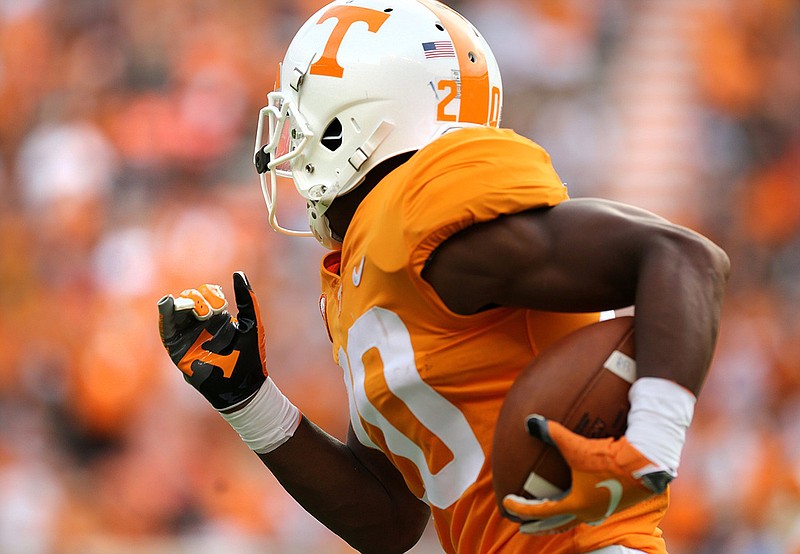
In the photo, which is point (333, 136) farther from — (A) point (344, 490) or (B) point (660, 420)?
(B) point (660, 420)

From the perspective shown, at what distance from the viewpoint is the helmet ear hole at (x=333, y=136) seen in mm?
2377

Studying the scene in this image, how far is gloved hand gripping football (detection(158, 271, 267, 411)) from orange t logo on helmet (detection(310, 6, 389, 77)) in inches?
20.7

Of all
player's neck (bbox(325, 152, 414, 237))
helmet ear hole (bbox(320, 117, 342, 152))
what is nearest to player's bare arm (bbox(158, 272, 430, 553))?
player's neck (bbox(325, 152, 414, 237))

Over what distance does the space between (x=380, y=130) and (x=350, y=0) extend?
0.31m

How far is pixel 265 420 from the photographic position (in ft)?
8.71

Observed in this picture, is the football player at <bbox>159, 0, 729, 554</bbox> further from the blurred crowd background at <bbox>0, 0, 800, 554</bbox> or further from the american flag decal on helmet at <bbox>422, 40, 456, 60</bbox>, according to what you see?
the blurred crowd background at <bbox>0, 0, 800, 554</bbox>

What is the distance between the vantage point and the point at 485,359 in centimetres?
207

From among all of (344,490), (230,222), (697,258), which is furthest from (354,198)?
(230,222)

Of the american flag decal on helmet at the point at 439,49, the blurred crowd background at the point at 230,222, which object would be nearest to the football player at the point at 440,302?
the american flag decal on helmet at the point at 439,49

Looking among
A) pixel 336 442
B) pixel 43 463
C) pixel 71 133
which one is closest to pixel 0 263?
pixel 71 133

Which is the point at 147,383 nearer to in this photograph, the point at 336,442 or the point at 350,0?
the point at 336,442

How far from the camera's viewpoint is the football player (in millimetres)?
1788

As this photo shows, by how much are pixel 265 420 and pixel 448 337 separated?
0.71m

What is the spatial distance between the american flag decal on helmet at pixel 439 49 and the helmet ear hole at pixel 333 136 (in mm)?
218
